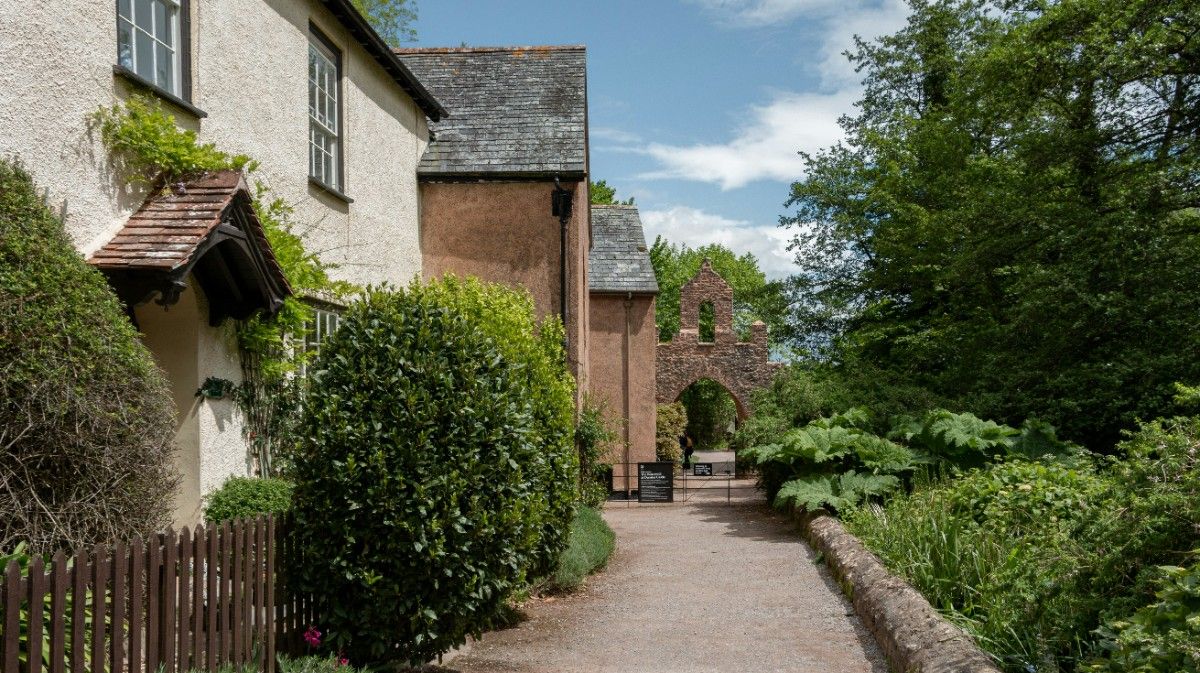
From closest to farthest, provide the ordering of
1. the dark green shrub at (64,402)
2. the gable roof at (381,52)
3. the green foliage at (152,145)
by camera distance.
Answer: the dark green shrub at (64,402) < the green foliage at (152,145) < the gable roof at (381,52)

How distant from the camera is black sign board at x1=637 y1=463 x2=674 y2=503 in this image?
22.2m

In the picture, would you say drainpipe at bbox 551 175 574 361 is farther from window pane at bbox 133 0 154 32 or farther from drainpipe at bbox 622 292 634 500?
drainpipe at bbox 622 292 634 500

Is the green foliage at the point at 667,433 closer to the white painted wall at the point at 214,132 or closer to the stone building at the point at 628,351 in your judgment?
the stone building at the point at 628,351

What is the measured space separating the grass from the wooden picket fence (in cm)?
390

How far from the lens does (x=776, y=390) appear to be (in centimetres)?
2267

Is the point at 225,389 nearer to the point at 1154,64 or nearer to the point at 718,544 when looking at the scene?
the point at 718,544

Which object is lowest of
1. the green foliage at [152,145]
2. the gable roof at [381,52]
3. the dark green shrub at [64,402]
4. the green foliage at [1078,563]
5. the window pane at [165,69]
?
the green foliage at [1078,563]

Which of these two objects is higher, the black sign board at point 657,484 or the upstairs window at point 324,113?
the upstairs window at point 324,113

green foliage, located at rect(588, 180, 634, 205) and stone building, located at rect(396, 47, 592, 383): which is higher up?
green foliage, located at rect(588, 180, 634, 205)

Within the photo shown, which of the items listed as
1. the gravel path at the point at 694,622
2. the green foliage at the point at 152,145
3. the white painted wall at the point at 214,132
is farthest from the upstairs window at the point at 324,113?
the gravel path at the point at 694,622

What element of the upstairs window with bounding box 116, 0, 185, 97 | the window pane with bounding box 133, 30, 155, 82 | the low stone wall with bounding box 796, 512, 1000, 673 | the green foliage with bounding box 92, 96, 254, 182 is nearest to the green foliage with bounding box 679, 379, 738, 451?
the low stone wall with bounding box 796, 512, 1000, 673

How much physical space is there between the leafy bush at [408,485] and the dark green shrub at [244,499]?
189 cm

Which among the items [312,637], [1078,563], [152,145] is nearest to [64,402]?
[312,637]

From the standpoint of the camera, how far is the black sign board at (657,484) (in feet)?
72.7
